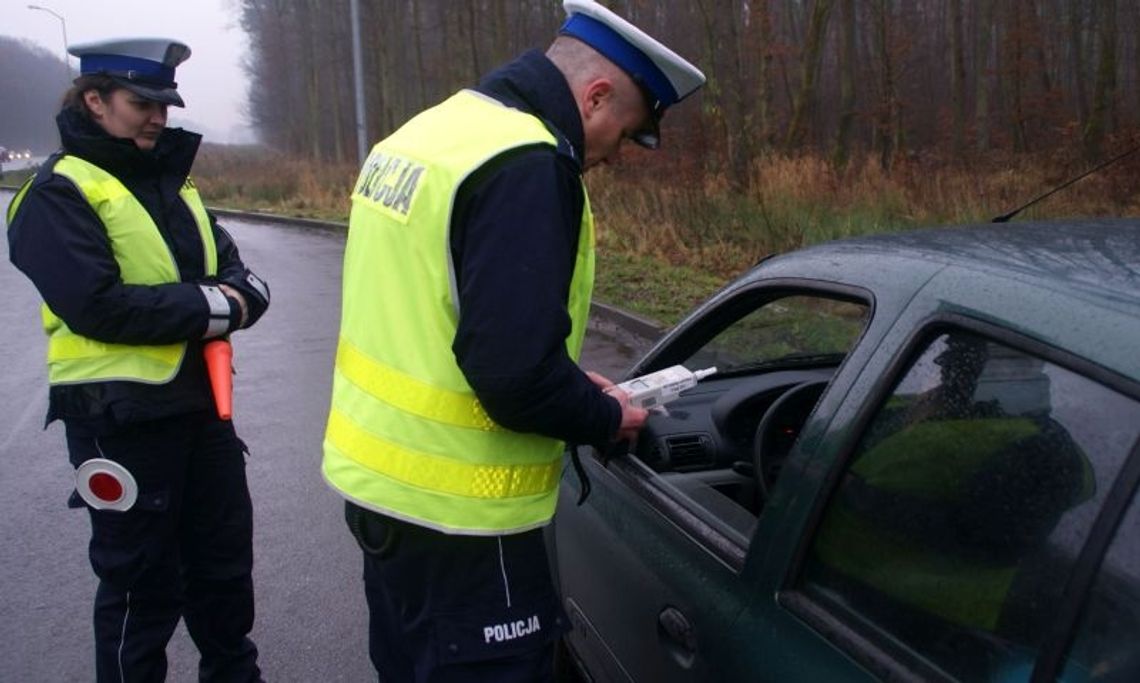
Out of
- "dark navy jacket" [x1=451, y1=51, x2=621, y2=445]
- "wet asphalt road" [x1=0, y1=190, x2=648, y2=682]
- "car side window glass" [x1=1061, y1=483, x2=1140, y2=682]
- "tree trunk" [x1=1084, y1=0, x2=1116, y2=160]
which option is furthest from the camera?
"tree trunk" [x1=1084, y1=0, x2=1116, y2=160]

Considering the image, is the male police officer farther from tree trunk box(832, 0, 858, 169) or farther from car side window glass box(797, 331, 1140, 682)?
tree trunk box(832, 0, 858, 169)

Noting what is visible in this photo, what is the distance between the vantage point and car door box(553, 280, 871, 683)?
71.7 inches

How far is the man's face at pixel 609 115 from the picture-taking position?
184 cm

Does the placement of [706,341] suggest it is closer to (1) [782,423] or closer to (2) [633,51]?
(1) [782,423]

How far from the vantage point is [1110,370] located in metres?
1.20

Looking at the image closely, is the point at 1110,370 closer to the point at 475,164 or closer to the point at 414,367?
the point at 475,164

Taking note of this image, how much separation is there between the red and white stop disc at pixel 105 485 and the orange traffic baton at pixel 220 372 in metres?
0.30

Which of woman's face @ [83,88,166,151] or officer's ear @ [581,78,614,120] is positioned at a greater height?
officer's ear @ [581,78,614,120]

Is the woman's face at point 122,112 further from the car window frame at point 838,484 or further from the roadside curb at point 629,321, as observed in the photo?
the roadside curb at point 629,321

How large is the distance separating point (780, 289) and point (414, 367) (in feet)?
2.66

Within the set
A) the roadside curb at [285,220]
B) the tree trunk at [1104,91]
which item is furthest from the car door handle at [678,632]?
the roadside curb at [285,220]

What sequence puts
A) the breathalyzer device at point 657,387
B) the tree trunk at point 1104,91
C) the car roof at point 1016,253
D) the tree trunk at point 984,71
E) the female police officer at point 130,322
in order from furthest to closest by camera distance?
the tree trunk at point 984,71
the tree trunk at point 1104,91
the female police officer at point 130,322
the breathalyzer device at point 657,387
the car roof at point 1016,253

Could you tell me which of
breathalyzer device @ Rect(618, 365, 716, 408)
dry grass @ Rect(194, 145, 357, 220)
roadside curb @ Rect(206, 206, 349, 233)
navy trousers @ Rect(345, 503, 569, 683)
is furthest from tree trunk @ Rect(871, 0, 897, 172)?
navy trousers @ Rect(345, 503, 569, 683)

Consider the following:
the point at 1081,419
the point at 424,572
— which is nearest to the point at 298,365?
the point at 424,572
